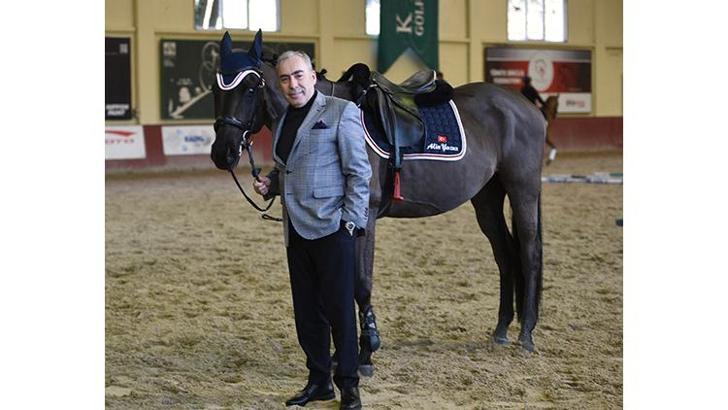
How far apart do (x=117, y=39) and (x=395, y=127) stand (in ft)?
50.2

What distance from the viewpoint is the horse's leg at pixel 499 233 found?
19.6ft

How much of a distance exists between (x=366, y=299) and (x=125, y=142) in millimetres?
14755

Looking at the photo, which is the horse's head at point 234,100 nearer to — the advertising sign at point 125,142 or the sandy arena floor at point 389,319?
the sandy arena floor at point 389,319

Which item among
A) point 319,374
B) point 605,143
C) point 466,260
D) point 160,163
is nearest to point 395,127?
point 319,374

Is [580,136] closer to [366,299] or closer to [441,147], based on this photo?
[441,147]

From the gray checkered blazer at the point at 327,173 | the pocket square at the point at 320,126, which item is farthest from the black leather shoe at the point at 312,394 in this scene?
the pocket square at the point at 320,126

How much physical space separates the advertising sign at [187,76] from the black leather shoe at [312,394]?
1579 cm

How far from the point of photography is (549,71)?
966 inches

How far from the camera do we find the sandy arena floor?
4820mm

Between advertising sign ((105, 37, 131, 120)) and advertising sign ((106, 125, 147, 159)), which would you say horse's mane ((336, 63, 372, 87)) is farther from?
advertising sign ((105, 37, 131, 120))

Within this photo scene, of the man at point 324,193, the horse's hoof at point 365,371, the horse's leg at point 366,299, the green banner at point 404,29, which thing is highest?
the green banner at point 404,29

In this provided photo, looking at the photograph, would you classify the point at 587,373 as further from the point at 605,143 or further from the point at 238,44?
the point at 605,143

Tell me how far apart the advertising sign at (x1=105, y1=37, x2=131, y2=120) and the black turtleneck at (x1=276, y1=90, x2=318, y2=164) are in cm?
1562
